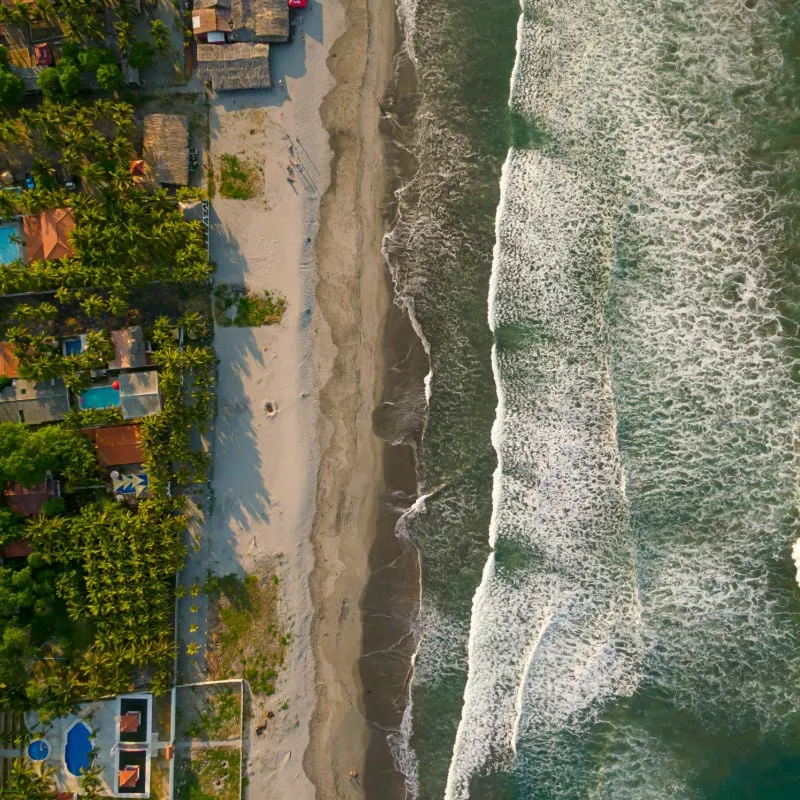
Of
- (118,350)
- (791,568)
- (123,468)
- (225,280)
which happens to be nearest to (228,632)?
(123,468)

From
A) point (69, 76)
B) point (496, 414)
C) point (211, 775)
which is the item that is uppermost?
point (69, 76)

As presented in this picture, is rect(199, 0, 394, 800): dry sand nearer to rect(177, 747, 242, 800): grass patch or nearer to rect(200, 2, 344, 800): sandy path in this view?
rect(200, 2, 344, 800): sandy path

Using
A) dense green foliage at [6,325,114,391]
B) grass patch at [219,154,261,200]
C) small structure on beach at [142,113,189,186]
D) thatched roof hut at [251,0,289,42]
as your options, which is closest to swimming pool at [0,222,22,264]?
dense green foliage at [6,325,114,391]

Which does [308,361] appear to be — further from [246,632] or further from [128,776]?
[128,776]

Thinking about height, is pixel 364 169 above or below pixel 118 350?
above

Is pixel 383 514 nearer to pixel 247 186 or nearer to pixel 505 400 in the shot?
pixel 505 400

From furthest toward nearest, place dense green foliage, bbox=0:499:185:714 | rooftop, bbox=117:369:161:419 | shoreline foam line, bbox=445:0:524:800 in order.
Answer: rooftop, bbox=117:369:161:419
shoreline foam line, bbox=445:0:524:800
dense green foliage, bbox=0:499:185:714

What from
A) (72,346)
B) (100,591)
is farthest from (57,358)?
(100,591)
